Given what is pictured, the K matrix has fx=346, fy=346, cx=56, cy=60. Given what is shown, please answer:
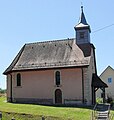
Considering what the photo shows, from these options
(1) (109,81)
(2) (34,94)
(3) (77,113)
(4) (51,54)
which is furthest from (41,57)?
(1) (109,81)

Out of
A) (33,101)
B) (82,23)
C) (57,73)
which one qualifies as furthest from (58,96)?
(82,23)

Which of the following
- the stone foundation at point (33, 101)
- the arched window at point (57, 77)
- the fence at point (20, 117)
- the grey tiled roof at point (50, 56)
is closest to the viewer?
the fence at point (20, 117)

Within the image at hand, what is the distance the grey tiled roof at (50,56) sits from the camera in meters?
41.4

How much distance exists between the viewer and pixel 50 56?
143ft

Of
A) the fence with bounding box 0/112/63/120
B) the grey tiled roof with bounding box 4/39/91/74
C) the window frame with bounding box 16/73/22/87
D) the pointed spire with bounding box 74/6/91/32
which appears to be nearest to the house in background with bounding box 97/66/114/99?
the pointed spire with bounding box 74/6/91/32

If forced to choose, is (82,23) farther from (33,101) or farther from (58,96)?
(33,101)

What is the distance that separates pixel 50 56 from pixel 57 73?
281 cm

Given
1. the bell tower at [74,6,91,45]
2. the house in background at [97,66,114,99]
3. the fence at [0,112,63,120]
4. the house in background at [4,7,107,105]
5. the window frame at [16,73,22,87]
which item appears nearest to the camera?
the fence at [0,112,63,120]

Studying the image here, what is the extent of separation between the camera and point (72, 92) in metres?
40.7

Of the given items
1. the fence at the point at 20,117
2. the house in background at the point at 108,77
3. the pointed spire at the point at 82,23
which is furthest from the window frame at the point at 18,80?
the house in background at the point at 108,77

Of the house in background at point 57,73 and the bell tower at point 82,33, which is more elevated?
the bell tower at point 82,33

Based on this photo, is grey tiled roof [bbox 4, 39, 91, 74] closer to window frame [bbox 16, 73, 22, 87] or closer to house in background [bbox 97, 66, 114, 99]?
window frame [bbox 16, 73, 22, 87]

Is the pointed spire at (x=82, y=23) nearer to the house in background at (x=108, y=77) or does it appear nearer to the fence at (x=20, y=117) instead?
the fence at (x=20, y=117)

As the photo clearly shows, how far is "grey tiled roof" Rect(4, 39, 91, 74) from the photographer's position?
41.4 m
